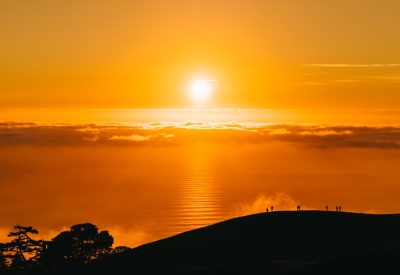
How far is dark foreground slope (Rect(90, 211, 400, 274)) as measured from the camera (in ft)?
190

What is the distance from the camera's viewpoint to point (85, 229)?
79.0 meters

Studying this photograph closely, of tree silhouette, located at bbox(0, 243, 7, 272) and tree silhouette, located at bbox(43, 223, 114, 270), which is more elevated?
tree silhouette, located at bbox(43, 223, 114, 270)

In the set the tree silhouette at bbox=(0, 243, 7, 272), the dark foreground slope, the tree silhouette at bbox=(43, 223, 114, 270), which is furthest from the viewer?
the tree silhouette at bbox=(43, 223, 114, 270)

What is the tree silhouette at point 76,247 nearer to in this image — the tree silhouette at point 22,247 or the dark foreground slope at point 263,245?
the tree silhouette at point 22,247

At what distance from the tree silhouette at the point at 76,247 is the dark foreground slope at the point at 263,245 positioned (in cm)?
903

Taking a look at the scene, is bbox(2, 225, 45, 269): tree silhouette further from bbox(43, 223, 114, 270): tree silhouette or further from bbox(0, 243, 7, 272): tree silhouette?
bbox(43, 223, 114, 270): tree silhouette

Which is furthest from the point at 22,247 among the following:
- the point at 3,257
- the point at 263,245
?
the point at 263,245

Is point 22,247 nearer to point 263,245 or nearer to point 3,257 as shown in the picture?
point 3,257

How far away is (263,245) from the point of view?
68125mm

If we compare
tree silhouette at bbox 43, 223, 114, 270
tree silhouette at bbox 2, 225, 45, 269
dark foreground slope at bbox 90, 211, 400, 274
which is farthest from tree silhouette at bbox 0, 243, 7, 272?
dark foreground slope at bbox 90, 211, 400, 274

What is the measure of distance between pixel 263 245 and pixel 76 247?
75.1 ft

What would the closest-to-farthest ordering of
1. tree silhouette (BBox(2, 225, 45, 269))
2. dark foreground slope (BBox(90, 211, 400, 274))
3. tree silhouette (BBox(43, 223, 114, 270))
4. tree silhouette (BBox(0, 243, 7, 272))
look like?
dark foreground slope (BBox(90, 211, 400, 274))
tree silhouette (BBox(0, 243, 7, 272))
tree silhouette (BBox(2, 225, 45, 269))
tree silhouette (BBox(43, 223, 114, 270))

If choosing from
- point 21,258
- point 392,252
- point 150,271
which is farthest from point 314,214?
point 21,258

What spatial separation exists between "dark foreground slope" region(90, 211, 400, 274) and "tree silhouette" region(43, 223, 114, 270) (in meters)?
9.03
